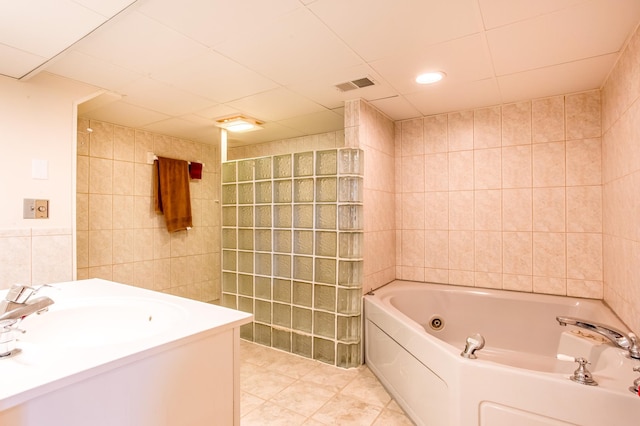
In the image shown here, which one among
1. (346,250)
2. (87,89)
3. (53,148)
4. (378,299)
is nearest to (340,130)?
(346,250)

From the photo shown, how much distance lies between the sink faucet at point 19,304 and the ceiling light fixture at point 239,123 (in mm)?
2269

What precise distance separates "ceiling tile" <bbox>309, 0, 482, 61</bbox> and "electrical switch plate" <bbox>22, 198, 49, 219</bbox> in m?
2.06

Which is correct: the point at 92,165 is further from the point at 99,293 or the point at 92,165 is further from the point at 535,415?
the point at 535,415

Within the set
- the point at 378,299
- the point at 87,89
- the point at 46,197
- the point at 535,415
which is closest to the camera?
the point at 535,415

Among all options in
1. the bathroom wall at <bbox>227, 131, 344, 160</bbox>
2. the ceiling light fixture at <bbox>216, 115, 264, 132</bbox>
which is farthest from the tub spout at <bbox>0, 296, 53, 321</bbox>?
the bathroom wall at <bbox>227, 131, 344, 160</bbox>

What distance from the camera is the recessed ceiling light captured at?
2.09m

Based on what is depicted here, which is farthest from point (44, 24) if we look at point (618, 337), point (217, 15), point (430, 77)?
point (618, 337)

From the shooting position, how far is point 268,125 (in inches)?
132

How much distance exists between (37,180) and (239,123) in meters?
1.61

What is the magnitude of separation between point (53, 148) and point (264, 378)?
6.92ft

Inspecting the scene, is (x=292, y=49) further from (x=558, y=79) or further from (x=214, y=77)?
(x=558, y=79)

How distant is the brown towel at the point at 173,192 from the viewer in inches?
141

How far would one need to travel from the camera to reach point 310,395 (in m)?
2.13

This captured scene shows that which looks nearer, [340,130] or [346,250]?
[346,250]
